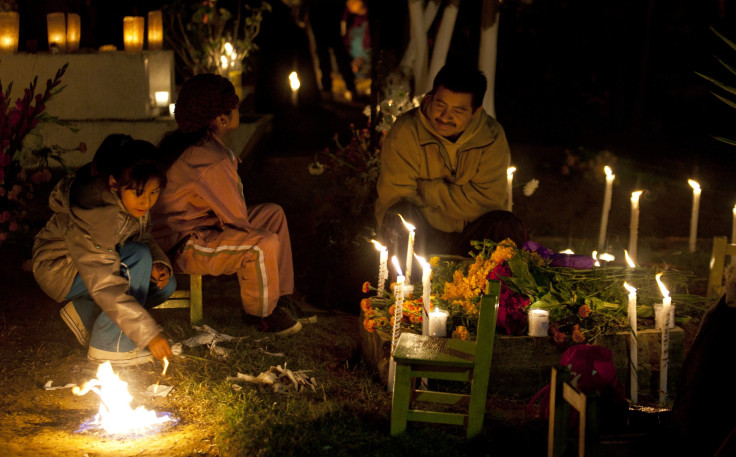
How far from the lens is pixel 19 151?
6.59 metres

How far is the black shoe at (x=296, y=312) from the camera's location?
18.7 ft

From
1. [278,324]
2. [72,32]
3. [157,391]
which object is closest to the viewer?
[157,391]

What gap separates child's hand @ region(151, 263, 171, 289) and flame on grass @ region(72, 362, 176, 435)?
34.4 inches

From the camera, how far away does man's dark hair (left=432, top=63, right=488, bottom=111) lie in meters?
5.50

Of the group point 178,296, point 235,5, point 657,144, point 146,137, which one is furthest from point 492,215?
point 235,5

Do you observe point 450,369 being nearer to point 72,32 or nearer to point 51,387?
point 51,387

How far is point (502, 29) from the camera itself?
15.8 metres

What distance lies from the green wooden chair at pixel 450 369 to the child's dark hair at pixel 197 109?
2003mm

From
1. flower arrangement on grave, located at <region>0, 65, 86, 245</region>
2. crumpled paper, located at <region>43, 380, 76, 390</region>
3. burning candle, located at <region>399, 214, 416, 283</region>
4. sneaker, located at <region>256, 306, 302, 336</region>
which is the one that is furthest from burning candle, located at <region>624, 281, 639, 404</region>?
flower arrangement on grave, located at <region>0, 65, 86, 245</region>

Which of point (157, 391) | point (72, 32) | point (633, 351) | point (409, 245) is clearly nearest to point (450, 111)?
point (409, 245)

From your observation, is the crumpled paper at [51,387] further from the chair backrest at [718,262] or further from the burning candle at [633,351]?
the chair backrest at [718,262]

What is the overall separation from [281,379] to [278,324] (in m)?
0.77

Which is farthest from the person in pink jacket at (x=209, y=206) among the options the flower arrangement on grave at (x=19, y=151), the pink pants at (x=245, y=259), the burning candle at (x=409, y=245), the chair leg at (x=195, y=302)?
the flower arrangement on grave at (x=19, y=151)

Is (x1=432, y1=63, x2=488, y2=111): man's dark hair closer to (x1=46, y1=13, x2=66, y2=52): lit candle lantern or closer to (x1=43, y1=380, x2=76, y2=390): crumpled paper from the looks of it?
(x1=43, y1=380, x2=76, y2=390): crumpled paper
